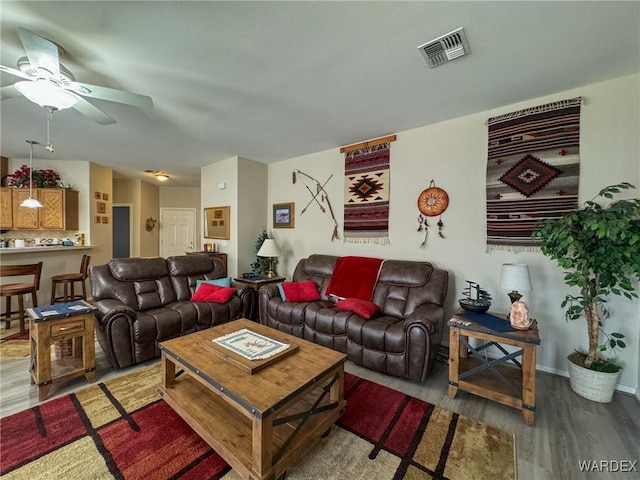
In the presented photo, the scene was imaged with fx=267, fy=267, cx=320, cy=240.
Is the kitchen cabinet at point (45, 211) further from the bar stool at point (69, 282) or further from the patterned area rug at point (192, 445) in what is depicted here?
the patterned area rug at point (192, 445)

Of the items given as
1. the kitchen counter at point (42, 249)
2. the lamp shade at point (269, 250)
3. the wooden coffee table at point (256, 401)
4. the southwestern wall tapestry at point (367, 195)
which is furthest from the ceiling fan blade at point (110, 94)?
the kitchen counter at point (42, 249)

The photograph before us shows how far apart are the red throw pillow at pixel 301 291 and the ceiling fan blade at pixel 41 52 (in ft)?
8.64

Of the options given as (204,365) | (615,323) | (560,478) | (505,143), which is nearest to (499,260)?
(615,323)

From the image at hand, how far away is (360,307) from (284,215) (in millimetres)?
2453

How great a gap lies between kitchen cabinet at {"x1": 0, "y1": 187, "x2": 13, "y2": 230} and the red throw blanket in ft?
17.4

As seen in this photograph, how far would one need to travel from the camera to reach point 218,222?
188 inches

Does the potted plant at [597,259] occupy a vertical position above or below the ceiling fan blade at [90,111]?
below

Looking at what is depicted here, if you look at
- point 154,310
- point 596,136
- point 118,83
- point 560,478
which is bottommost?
point 560,478

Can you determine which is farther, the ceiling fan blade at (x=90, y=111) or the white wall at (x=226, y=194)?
the white wall at (x=226, y=194)

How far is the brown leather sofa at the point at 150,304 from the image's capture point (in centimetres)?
238

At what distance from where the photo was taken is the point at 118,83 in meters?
2.24

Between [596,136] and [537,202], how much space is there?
664mm

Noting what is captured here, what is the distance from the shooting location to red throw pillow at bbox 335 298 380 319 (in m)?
2.61

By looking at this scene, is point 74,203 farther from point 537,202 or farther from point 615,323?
point 615,323
